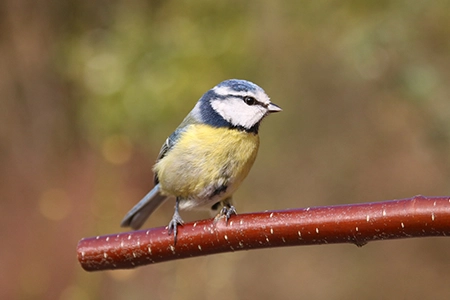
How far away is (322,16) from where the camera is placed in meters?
4.25

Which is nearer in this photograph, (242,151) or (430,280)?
(242,151)

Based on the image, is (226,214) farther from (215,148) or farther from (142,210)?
(142,210)

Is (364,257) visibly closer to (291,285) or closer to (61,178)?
(291,285)

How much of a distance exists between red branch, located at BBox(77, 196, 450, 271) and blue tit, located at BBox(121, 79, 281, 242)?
0.18 meters

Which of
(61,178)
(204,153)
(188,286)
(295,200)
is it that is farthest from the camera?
(61,178)

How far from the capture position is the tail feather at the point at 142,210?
247 cm

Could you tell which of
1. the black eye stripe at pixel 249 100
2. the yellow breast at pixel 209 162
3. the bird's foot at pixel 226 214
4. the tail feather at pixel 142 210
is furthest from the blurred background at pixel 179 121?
the bird's foot at pixel 226 214

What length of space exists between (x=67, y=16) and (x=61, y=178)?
4.67ft

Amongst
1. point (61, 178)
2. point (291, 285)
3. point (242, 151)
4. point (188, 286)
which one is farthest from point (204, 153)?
point (61, 178)

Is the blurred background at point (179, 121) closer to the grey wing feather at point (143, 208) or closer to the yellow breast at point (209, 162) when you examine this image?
the grey wing feather at point (143, 208)

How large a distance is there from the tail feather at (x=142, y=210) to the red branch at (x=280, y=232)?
581 millimetres

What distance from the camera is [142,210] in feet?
8.20

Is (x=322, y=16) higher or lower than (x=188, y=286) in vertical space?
higher

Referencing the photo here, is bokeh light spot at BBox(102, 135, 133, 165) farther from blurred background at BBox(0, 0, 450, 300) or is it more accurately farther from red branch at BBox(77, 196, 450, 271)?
red branch at BBox(77, 196, 450, 271)
